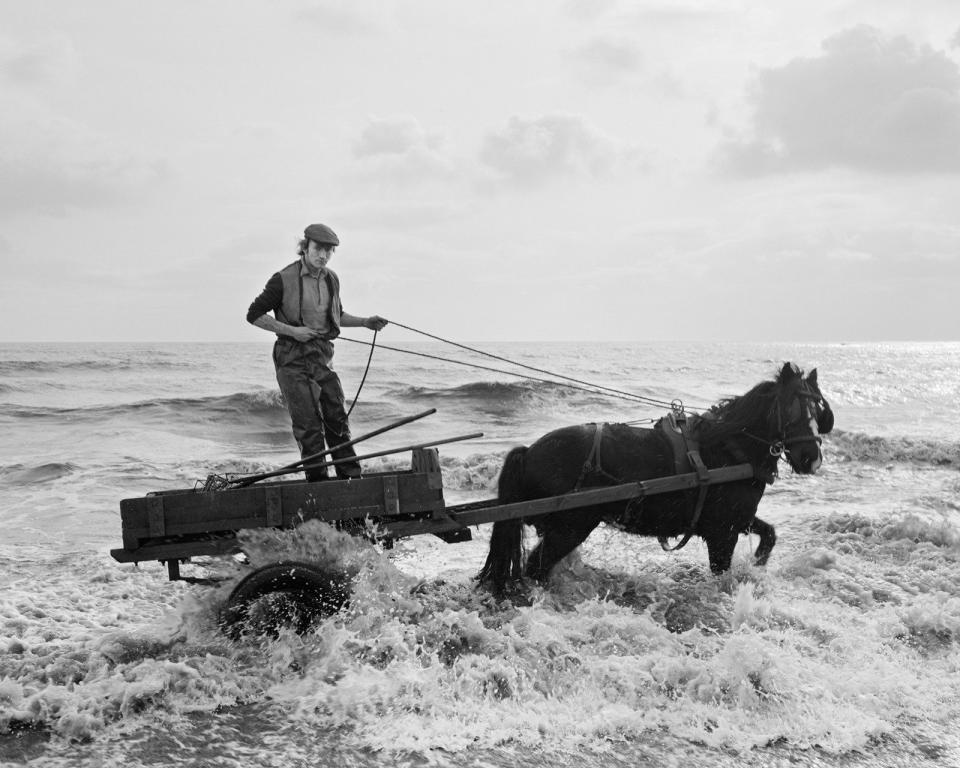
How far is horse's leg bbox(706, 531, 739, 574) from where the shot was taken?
5.52 m

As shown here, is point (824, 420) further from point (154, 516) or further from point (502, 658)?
point (154, 516)

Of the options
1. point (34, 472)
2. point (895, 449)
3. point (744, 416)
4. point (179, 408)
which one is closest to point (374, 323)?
point (744, 416)

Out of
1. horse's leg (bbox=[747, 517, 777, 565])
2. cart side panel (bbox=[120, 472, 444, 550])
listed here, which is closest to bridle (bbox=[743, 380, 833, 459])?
horse's leg (bbox=[747, 517, 777, 565])

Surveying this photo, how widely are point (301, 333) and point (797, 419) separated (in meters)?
3.49

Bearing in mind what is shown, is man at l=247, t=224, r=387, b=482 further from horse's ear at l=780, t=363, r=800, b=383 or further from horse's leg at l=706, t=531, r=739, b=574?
horse's ear at l=780, t=363, r=800, b=383

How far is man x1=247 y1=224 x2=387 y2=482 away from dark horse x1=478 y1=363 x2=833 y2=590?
1.18 m

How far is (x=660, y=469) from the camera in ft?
17.7

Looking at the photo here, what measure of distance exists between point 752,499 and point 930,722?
6.44 feet

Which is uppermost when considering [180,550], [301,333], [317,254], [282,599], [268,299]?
[317,254]

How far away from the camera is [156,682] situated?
3.80 meters

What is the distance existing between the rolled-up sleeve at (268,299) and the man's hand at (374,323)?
2.14 feet

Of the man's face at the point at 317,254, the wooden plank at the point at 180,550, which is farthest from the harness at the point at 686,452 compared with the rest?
the wooden plank at the point at 180,550

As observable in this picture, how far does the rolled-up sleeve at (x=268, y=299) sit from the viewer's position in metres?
5.00

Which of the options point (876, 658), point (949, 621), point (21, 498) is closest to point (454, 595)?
point (876, 658)
